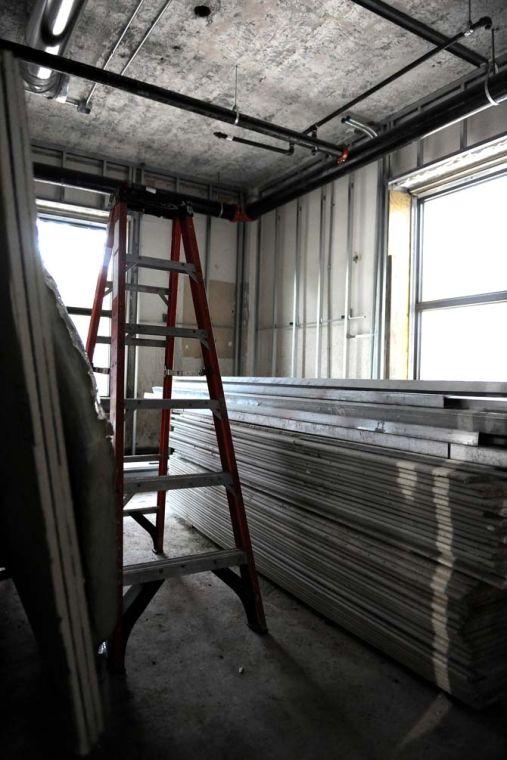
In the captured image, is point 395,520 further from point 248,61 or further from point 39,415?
point 248,61

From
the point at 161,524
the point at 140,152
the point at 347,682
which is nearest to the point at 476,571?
the point at 347,682

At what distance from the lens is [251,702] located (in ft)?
5.41

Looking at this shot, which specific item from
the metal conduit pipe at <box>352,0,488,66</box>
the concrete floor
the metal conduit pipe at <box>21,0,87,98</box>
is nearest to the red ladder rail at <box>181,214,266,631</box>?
the concrete floor

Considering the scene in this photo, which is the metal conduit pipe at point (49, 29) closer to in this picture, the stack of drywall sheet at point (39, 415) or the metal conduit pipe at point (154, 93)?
the metal conduit pipe at point (154, 93)

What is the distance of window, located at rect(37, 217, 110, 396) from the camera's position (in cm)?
573

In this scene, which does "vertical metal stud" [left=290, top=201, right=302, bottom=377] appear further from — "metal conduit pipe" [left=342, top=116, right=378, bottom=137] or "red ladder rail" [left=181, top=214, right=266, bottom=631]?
"red ladder rail" [left=181, top=214, right=266, bottom=631]

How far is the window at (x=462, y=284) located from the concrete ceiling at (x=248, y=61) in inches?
40.3

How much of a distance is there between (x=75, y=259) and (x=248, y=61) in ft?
9.87

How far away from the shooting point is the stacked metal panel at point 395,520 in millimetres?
1617

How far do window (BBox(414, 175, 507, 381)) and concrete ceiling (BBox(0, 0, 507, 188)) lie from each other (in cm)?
102

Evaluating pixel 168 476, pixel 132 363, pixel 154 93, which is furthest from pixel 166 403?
pixel 132 363

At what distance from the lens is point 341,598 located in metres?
2.11

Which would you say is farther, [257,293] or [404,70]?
[257,293]

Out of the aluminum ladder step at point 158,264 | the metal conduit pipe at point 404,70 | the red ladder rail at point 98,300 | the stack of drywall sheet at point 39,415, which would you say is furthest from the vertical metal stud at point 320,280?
the stack of drywall sheet at point 39,415
